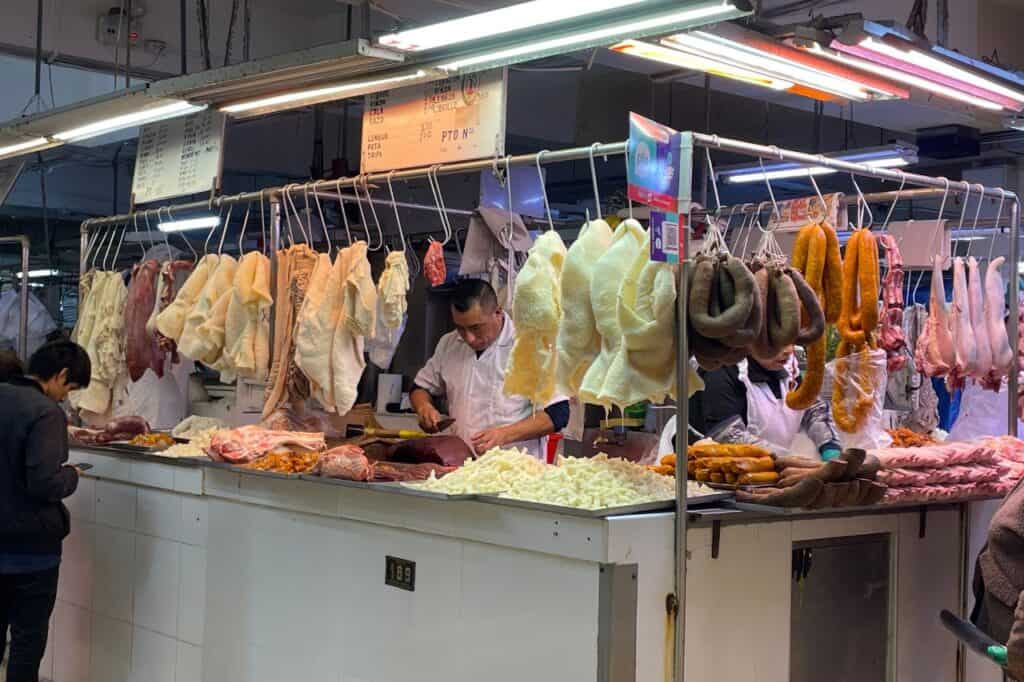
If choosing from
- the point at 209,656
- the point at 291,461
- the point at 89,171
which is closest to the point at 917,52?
the point at 291,461

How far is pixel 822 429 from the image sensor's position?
21.0ft

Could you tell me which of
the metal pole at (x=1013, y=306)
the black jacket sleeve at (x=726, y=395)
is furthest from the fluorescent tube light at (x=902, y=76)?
the black jacket sleeve at (x=726, y=395)

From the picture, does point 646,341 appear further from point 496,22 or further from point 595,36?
point 496,22

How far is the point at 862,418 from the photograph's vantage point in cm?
523

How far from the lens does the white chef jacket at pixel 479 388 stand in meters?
6.46

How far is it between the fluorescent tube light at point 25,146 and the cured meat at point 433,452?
286 cm

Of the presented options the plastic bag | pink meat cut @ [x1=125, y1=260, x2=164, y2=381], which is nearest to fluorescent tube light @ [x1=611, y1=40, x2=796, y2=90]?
the plastic bag

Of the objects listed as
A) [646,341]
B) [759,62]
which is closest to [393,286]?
[646,341]

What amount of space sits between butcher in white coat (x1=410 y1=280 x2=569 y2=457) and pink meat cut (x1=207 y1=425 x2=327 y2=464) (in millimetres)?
852

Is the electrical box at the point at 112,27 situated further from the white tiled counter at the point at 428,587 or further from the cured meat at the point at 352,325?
the cured meat at the point at 352,325

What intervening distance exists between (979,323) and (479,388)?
261 centimetres

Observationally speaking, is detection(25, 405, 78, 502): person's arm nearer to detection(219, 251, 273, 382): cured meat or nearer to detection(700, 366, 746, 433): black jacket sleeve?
detection(219, 251, 273, 382): cured meat

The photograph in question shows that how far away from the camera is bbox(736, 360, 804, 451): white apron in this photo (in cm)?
625

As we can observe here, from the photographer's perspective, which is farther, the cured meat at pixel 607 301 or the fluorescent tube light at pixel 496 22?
the cured meat at pixel 607 301
